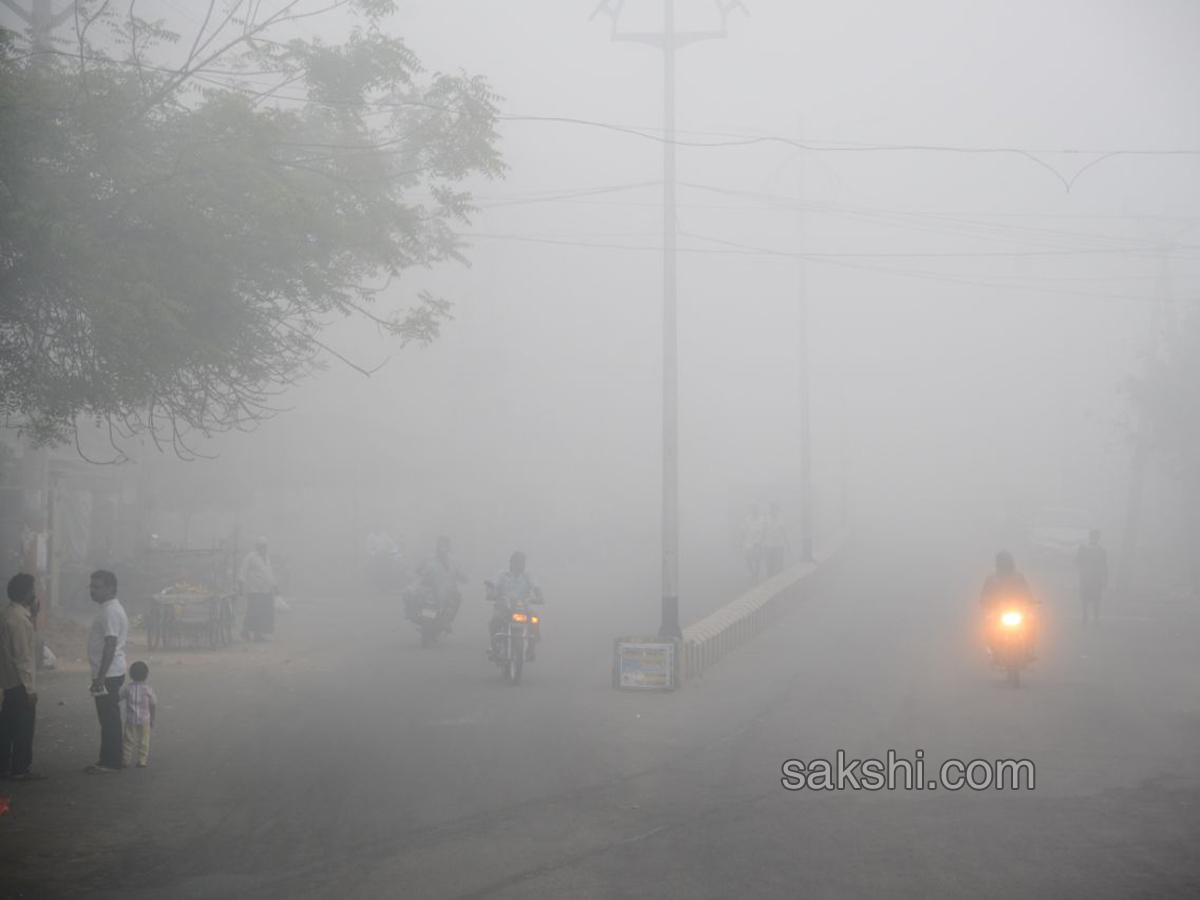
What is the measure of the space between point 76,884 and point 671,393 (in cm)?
1180

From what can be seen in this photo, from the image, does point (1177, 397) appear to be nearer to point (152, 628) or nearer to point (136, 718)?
point (152, 628)

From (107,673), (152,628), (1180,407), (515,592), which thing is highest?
(1180,407)

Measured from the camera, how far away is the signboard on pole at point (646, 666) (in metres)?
16.3

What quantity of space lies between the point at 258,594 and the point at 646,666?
9150 millimetres

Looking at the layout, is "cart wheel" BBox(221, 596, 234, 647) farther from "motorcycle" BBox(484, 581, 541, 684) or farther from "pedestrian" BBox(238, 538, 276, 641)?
"motorcycle" BBox(484, 581, 541, 684)

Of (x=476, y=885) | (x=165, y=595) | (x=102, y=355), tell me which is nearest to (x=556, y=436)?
(x=165, y=595)

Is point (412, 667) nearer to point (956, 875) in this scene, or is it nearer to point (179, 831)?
point (179, 831)

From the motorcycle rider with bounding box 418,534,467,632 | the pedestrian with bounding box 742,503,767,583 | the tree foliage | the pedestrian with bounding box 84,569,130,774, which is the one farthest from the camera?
the tree foliage

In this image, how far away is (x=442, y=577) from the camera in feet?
69.7

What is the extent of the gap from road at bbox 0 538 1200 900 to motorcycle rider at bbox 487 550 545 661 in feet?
2.37

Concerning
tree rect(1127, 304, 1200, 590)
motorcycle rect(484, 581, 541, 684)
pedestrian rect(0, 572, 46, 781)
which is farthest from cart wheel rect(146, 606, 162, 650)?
tree rect(1127, 304, 1200, 590)

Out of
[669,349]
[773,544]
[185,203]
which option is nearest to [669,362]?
[669,349]

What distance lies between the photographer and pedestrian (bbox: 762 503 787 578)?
32.9 m

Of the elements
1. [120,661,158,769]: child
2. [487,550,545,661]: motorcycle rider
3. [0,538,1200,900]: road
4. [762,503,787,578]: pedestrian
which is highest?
[762,503,787,578]: pedestrian
